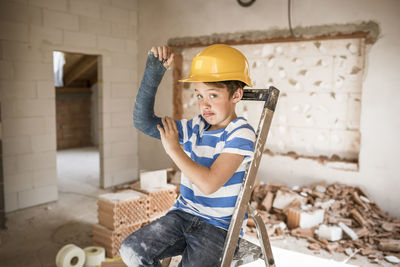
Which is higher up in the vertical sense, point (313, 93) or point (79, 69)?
point (79, 69)

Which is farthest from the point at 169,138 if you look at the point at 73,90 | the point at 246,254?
the point at 73,90

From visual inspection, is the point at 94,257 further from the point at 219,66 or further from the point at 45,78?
the point at 45,78

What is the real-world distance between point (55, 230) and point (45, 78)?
1893 millimetres

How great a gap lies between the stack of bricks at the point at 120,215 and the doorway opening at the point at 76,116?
2588 mm

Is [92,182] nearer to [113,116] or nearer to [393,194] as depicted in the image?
[113,116]

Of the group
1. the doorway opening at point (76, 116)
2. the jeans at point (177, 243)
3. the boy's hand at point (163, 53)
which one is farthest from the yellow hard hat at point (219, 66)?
the doorway opening at point (76, 116)

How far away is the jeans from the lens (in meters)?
1.49

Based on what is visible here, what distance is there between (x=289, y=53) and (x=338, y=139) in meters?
1.21

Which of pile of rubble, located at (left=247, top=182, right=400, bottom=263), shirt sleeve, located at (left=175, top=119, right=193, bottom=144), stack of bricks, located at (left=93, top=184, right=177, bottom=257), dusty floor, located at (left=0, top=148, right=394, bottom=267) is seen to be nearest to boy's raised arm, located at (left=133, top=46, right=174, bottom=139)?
shirt sleeve, located at (left=175, top=119, right=193, bottom=144)

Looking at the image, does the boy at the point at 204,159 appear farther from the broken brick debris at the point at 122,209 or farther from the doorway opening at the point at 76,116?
the doorway opening at the point at 76,116

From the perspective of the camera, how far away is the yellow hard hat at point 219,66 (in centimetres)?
155

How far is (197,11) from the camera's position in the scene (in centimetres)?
489

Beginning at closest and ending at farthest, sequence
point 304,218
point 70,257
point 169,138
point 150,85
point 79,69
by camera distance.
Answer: point 169,138, point 150,85, point 70,257, point 304,218, point 79,69

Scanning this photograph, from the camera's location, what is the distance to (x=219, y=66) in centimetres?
156
